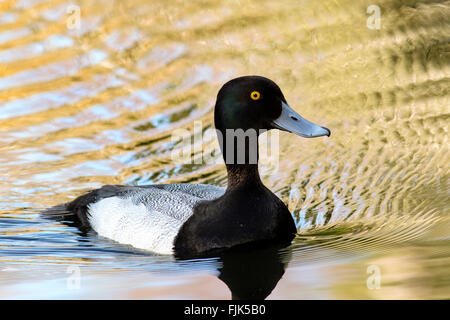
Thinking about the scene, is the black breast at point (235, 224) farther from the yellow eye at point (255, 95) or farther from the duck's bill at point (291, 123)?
the yellow eye at point (255, 95)

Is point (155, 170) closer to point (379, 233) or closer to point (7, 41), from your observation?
point (379, 233)

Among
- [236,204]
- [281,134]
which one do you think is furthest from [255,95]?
[281,134]

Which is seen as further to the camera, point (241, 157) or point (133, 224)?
point (133, 224)

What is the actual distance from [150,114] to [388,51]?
3613 millimetres

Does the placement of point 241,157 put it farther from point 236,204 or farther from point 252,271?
point 252,271

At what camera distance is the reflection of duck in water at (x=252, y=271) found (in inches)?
256

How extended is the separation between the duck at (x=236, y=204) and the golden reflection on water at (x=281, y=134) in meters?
0.41

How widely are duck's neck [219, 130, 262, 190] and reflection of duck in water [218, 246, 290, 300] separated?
0.66 m

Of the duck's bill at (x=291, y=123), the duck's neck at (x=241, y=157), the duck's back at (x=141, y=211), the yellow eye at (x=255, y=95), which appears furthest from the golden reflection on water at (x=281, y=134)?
the yellow eye at (x=255, y=95)

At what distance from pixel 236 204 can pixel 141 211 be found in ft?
3.61

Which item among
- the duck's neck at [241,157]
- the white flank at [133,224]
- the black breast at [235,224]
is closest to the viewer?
the black breast at [235,224]

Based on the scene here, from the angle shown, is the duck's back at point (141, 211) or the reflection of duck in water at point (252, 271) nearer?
the reflection of duck in water at point (252, 271)

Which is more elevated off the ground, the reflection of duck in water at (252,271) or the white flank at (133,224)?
the white flank at (133,224)

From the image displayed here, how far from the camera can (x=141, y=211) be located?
8188mm
